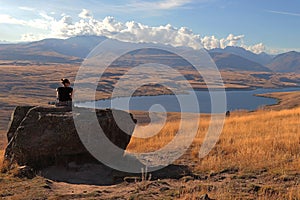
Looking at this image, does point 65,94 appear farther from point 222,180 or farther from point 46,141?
point 222,180

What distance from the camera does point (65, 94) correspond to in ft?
44.0

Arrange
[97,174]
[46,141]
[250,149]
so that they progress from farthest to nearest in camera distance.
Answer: [250,149], [46,141], [97,174]

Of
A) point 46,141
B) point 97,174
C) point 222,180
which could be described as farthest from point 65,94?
point 222,180

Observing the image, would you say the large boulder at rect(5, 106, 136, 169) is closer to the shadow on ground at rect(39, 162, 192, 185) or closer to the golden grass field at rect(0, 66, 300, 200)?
the shadow on ground at rect(39, 162, 192, 185)

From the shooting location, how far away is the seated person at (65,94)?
13336 millimetres

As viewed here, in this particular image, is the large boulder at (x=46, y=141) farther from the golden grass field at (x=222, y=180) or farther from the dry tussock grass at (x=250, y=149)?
the dry tussock grass at (x=250, y=149)

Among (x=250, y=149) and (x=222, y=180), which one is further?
(x=250, y=149)

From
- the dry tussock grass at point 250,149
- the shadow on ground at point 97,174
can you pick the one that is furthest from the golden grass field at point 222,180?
the shadow on ground at point 97,174

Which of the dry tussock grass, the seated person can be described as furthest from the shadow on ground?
the seated person

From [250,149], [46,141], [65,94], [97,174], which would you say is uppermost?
[65,94]

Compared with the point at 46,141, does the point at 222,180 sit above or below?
below

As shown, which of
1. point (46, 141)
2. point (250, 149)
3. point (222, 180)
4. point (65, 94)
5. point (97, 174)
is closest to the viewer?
point (222, 180)

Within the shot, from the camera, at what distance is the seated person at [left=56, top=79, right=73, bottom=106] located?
13336mm

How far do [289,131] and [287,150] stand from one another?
375cm
